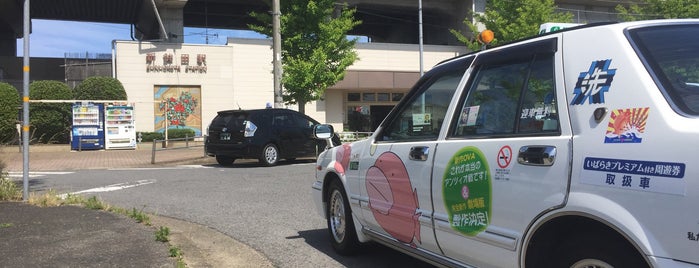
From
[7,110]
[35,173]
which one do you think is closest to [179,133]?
[7,110]

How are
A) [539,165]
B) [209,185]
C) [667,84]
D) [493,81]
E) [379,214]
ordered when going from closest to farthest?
[667,84], [539,165], [493,81], [379,214], [209,185]

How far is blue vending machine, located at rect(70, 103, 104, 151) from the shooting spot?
22328mm

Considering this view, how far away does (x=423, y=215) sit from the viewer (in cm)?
408

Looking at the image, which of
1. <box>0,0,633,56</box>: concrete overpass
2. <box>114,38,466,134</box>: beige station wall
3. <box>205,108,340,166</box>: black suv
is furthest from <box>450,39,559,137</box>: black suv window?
<box>0,0,633,56</box>: concrete overpass

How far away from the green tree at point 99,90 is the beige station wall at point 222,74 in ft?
3.58

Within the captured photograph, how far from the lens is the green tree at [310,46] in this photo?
2025 cm

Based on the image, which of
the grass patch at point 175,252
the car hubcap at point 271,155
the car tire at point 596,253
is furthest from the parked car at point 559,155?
the car hubcap at point 271,155

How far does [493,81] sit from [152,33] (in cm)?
3821

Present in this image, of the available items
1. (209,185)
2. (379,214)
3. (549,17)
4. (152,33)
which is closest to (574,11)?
(549,17)

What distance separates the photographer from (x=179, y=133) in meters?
28.7

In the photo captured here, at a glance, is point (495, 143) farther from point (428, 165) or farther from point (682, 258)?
point (682, 258)

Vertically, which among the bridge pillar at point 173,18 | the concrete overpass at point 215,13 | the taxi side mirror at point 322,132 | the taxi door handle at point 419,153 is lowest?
the taxi door handle at point 419,153

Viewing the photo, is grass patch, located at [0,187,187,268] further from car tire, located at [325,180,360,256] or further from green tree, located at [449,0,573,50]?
green tree, located at [449,0,573,50]

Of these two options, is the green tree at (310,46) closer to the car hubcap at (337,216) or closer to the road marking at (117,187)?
the road marking at (117,187)
